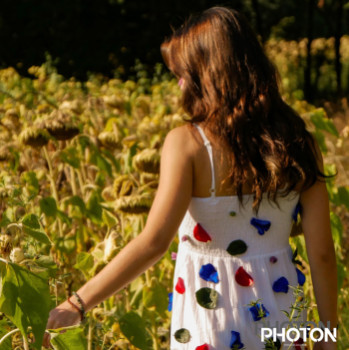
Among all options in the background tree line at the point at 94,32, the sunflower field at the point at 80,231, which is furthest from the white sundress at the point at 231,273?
the background tree line at the point at 94,32

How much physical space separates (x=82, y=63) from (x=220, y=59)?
635cm

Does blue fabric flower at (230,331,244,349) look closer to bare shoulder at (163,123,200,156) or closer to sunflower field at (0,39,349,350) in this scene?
sunflower field at (0,39,349,350)

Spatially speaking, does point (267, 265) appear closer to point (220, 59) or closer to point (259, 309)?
point (259, 309)

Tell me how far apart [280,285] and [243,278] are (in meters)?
0.07

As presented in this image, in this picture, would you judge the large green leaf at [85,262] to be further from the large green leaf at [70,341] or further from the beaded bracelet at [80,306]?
the large green leaf at [70,341]

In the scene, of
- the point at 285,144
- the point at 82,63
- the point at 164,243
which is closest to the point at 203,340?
the point at 164,243

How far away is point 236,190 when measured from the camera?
1128 millimetres

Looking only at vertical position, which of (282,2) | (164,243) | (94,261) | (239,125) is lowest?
(282,2)

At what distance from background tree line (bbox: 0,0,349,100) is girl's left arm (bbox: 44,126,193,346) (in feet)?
18.8

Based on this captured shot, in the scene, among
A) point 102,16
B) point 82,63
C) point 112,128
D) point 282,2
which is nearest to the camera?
point 112,128

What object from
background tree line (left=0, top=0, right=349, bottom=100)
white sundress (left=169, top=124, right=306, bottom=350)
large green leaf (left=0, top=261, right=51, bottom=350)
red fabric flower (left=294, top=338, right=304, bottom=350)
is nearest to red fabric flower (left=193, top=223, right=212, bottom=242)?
white sundress (left=169, top=124, right=306, bottom=350)

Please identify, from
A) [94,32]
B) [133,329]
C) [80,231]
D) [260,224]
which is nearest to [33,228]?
[133,329]

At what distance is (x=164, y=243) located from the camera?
1.04 meters

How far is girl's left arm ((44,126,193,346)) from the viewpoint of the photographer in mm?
985
